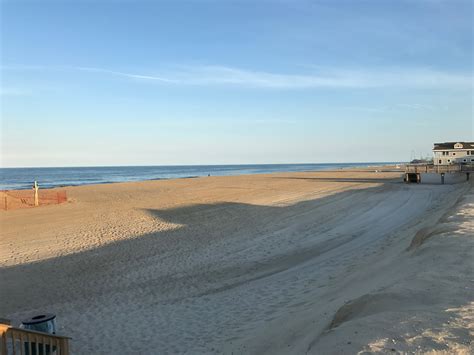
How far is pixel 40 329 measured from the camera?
18.0 feet

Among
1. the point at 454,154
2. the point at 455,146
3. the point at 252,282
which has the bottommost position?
the point at 252,282

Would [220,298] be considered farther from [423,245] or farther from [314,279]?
[423,245]

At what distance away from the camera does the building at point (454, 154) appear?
6059 centimetres

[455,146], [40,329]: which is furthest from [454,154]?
[40,329]

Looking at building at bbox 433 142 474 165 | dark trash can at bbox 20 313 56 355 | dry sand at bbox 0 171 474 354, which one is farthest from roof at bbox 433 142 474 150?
dark trash can at bbox 20 313 56 355

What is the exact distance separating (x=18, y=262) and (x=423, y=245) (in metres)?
10.9

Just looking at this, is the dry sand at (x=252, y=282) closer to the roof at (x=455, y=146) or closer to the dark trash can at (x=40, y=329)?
the dark trash can at (x=40, y=329)

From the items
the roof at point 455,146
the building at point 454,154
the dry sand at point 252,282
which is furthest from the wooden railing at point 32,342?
the roof at point 455,146

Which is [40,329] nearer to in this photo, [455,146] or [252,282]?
[252,282]

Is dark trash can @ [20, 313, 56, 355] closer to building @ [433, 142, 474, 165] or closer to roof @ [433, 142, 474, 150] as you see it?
building @ [433, 142, 474, 165]

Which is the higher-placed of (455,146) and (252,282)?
(455,146)

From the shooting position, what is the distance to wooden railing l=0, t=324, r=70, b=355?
4.61 m

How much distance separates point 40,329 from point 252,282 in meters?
5.07

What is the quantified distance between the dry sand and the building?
49.0 meters
